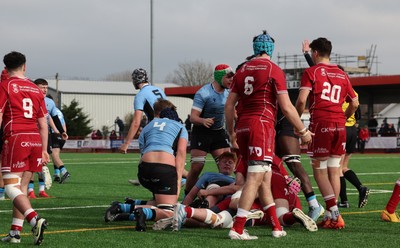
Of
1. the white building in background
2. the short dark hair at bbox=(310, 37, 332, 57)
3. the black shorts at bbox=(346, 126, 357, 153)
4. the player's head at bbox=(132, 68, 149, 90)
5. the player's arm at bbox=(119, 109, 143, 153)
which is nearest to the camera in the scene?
the short dark hair at bbox=(310, 37, 332, 57)

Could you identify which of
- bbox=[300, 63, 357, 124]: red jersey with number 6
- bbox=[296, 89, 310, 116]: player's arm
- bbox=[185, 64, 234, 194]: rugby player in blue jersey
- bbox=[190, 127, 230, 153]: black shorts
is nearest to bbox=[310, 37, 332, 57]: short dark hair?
bbox=[300, 63, 357, 124]: red jersey with number 6

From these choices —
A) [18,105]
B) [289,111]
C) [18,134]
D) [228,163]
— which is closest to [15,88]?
[18,105]

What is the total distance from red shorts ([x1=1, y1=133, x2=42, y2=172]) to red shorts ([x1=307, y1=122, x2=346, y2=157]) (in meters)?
3.42

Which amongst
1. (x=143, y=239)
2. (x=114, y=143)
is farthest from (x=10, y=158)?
(x=114, y=143)

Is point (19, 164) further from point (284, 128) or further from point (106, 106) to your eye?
point (106, 106)

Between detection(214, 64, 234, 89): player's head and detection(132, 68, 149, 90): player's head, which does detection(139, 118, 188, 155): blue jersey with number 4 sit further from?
detection(132, 68, 149, 90): player's head

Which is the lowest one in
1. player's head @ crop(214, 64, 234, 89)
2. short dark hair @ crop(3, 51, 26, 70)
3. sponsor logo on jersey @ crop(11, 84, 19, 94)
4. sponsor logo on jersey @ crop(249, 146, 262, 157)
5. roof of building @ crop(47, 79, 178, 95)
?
roof of building @ crop(47, 79, 178, 95)

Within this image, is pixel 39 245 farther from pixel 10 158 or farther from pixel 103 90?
pixel 103 90

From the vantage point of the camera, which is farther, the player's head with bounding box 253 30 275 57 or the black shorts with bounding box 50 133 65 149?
the black shorts with bounding box 50 133 65 149

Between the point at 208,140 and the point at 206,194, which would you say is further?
the point at 208,140

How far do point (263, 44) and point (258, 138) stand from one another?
41.8 inches

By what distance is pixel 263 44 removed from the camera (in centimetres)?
834

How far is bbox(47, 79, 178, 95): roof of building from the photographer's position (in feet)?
320

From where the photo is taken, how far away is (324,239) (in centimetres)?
811
